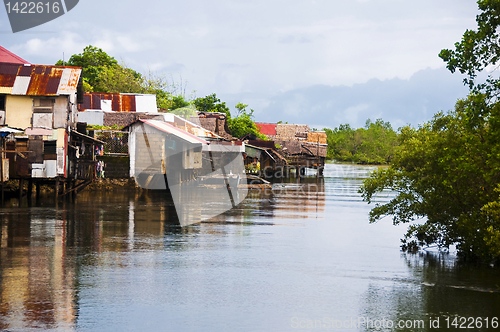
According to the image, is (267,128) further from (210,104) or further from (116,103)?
(116,103)

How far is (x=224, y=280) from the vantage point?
11102 millimetres

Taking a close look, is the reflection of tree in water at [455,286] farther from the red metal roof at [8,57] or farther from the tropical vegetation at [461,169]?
the red metal roof at [8,57]

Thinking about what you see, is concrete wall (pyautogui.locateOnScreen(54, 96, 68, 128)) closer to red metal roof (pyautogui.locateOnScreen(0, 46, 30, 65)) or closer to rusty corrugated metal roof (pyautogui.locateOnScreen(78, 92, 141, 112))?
rusty corrugated metal roof (pyautogui.locateOnScreen(78, 92, 141, 112))

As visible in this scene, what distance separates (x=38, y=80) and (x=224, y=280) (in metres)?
22.0

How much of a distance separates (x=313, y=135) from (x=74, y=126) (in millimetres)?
51409

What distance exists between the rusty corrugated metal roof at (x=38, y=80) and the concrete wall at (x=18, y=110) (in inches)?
17.5

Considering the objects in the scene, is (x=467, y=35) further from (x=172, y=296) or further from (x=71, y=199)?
(x=71, y=199)

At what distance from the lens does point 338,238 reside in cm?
1786

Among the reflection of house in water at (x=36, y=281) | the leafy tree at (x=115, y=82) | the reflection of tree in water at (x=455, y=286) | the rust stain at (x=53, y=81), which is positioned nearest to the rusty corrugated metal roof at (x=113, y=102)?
the rust stain at (x=53, y=81)

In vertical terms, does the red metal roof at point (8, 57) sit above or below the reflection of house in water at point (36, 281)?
above

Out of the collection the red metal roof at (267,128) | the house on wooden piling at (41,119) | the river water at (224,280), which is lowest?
the river water at (224,280)

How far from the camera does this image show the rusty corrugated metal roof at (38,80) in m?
28.2

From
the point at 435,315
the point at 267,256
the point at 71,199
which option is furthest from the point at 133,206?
the point at 435,315

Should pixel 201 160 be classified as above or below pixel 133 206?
above
